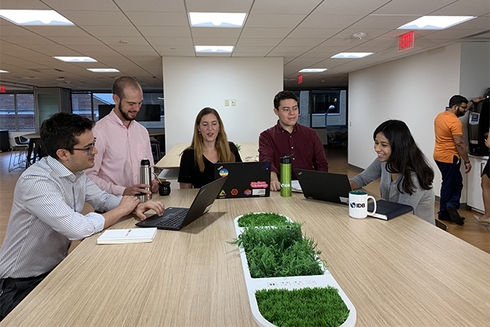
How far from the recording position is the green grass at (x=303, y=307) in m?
0.96

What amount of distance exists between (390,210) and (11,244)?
74.0 inches

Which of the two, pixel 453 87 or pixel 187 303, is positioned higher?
pixel 453 87

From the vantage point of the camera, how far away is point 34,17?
4180 millimetres

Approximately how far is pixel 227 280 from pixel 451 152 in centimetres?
488

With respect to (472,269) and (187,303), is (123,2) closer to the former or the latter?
(187,303)

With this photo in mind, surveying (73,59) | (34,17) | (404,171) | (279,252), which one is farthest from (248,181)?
(73,59)

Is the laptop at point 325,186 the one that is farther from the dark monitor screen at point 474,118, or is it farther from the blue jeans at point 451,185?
the dark monitor screen at point 474,118

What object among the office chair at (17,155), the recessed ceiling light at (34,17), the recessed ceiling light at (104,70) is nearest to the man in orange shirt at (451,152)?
the recessed ceiling light at (34,17)

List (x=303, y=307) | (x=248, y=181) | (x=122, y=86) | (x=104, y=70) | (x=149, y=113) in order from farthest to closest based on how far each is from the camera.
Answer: (x=149, y=113) < (x=104, y=70) < (x=122, y=86) < (x=248, y=181) < (x=303, y=307)

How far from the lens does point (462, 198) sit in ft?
18.7

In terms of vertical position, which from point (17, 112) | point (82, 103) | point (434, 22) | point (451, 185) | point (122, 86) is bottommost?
point (451, 185)

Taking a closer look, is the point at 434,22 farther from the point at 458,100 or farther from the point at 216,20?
the point at 216,20

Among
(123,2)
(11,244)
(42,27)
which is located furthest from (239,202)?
(42,27)

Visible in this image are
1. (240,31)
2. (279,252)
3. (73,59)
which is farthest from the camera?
(73,59)
